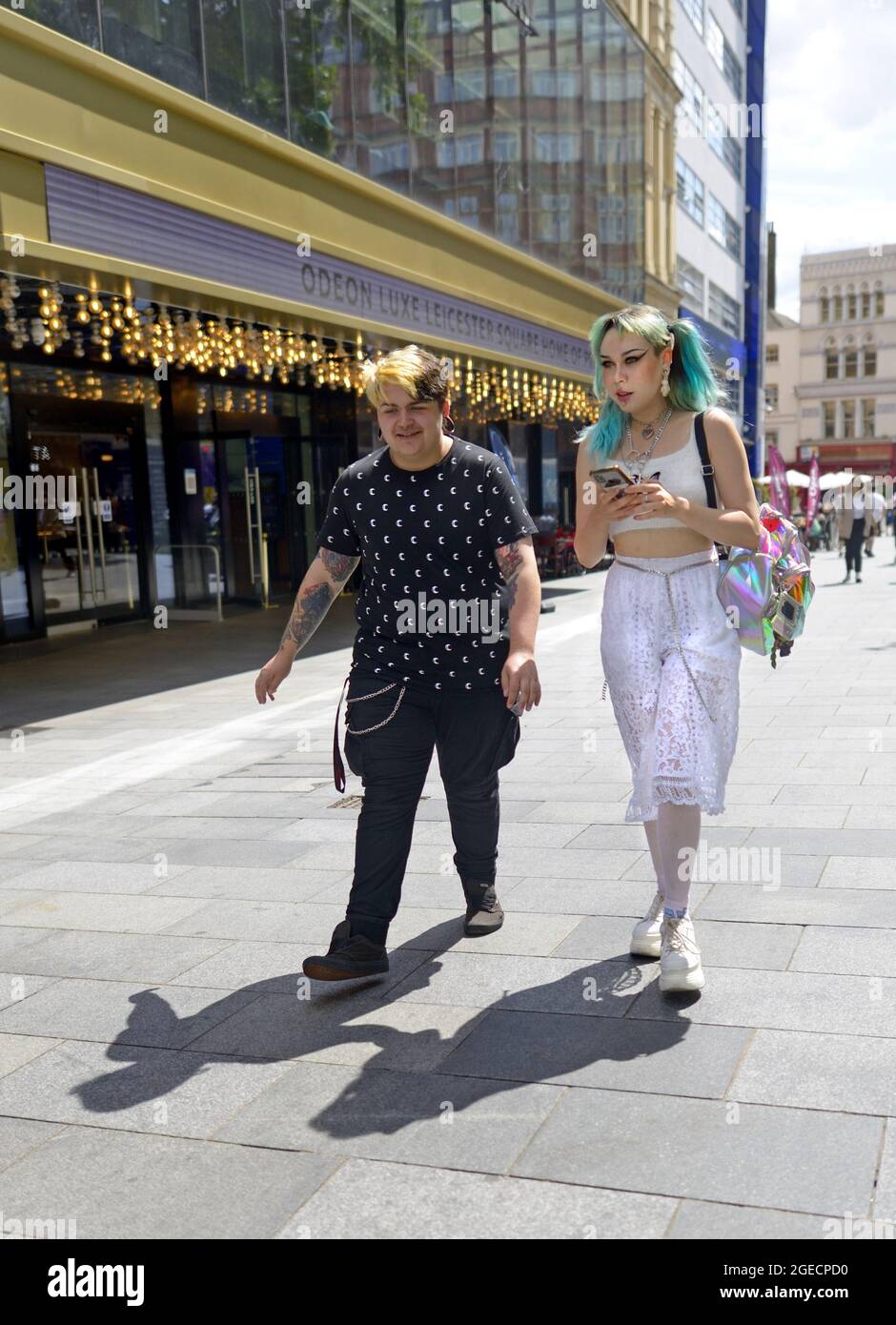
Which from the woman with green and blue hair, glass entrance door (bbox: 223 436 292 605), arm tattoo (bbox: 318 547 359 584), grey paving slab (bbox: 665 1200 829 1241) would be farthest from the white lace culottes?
glass entrance door (bbox: 223 436 292 605)

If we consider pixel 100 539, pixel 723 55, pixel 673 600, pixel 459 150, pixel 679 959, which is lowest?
pixel 679 959

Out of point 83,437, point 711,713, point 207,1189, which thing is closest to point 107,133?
point 83,437

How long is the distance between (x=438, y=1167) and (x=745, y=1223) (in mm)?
645

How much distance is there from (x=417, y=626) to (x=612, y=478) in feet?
2.67

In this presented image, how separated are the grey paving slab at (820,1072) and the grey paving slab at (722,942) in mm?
514

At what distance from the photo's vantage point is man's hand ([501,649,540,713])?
3.57 m

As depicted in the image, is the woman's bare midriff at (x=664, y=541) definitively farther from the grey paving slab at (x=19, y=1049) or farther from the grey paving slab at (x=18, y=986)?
the grey paving slab at (x=18, y=986)

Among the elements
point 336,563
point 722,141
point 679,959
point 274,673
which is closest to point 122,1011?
point 274,673

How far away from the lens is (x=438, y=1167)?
2623mm

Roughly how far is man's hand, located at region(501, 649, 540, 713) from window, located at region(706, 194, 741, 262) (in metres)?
34.2

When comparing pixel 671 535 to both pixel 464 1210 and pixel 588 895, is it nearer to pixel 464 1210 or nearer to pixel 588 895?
pixel 588 895

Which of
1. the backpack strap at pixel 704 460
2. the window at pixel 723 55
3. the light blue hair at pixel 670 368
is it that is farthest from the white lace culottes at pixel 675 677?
the window at pixel 723 55

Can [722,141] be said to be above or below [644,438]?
above

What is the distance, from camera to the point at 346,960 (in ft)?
12.0
